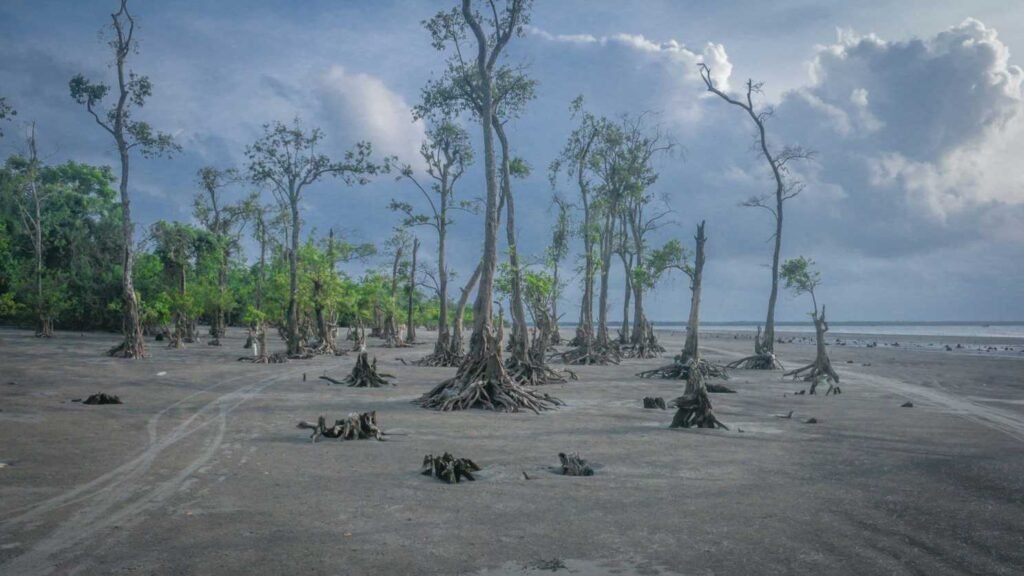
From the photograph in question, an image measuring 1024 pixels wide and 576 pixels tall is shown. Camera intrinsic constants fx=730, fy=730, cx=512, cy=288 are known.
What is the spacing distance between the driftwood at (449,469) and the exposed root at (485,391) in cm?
791

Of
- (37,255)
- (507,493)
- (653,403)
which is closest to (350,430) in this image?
(507,493)

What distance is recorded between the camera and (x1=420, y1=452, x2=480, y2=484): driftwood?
393 inches

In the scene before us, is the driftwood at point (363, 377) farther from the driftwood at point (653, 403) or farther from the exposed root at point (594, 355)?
the exposed root at point (594, 355)

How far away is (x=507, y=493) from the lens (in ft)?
30.8

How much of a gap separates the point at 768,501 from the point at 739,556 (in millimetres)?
2405

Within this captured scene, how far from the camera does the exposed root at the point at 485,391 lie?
1870 cm

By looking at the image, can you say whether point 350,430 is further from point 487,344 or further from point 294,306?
point 294,306

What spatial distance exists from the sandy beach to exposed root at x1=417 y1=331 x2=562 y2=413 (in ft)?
2.73

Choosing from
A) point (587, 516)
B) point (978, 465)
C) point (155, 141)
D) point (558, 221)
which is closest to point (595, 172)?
point (558, 221)

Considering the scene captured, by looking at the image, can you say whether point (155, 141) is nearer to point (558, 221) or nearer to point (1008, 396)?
point (558, 221)

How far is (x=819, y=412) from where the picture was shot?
18.7 metres

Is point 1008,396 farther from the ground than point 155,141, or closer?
closer

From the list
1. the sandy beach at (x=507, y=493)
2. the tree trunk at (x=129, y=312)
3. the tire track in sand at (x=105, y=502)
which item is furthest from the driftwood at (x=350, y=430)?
the tree trunk at (x=129, y=312)

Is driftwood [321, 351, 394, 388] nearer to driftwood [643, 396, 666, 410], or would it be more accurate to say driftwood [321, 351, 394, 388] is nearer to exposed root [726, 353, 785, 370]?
driftwood [643, 396, 666, 410]
